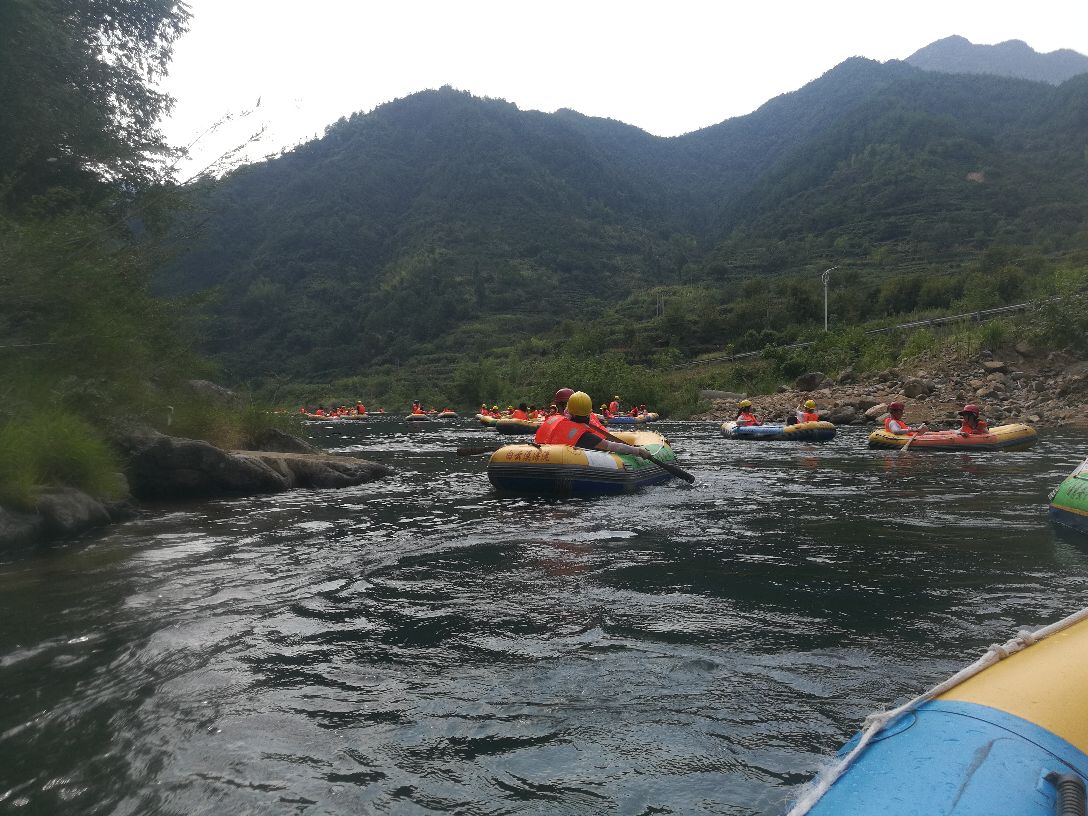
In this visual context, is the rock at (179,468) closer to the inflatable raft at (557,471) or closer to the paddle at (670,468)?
the inflatable raft at (557,471)

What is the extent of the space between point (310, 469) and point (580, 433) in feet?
13.3

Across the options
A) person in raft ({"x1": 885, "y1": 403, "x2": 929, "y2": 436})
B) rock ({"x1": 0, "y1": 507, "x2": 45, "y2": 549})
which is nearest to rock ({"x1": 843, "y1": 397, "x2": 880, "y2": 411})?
person in raft ({"x1": 885, "y1": 403, "x2": 929, "y2": 436})

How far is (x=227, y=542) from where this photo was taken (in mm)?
6914

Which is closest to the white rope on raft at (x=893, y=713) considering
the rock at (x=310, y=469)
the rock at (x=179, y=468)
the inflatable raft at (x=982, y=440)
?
the rock at (x=179, y=468)

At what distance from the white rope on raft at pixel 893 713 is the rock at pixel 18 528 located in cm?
673

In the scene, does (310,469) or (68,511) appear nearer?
(68,511)

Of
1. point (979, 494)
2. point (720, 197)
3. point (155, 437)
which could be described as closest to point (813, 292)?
point (979, 494)

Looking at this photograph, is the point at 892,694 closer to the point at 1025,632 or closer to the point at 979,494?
the point at 1025,632

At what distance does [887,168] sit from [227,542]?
9869 cm

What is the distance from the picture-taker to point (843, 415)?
2406 cm

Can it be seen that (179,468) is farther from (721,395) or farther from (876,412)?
(721,395)

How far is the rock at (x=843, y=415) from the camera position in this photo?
78.9ft

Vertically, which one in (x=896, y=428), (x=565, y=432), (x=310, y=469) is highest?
(x=565, y=432)

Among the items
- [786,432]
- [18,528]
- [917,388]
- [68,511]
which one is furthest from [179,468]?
[917,388]
